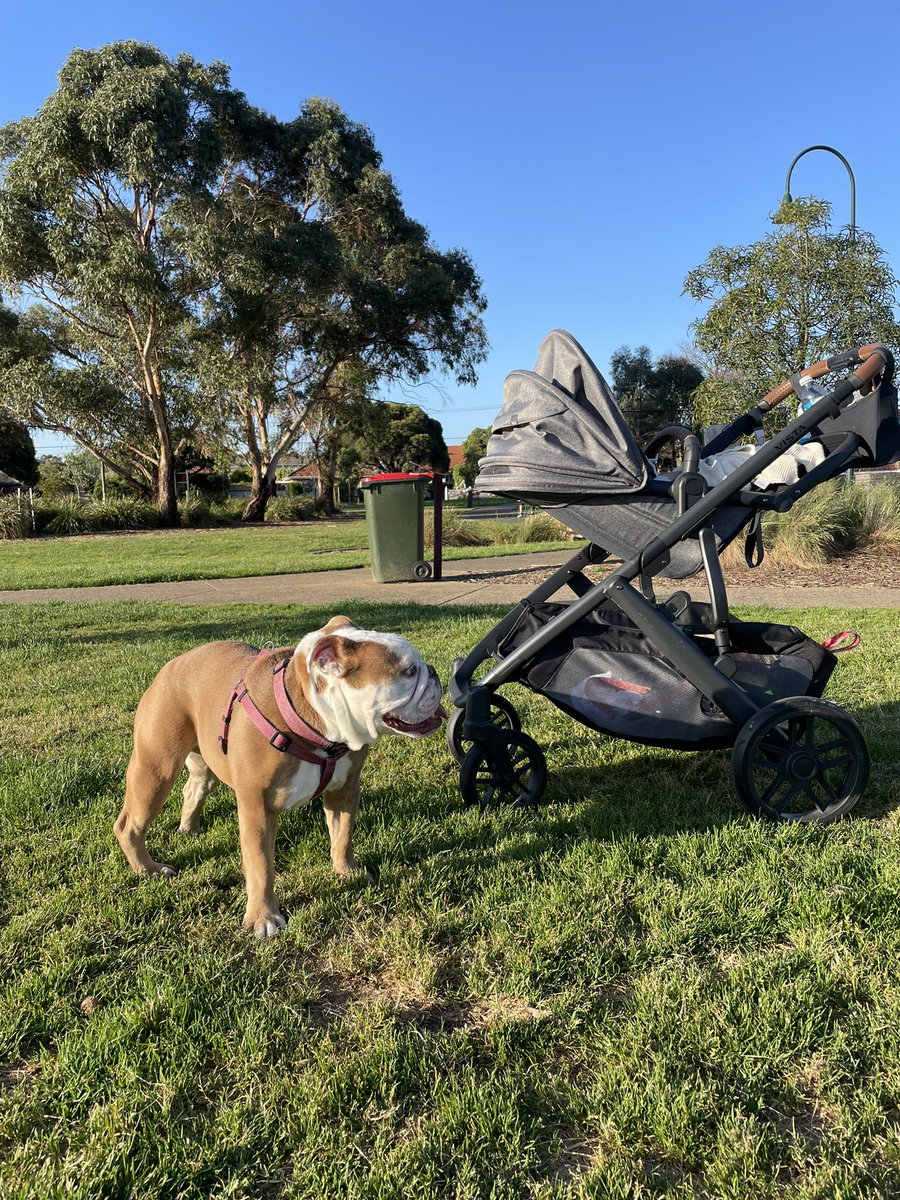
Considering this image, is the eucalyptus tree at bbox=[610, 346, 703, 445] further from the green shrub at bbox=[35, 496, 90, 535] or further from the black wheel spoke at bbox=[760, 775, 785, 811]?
Result: the black wheel spoke at bbox=[760, 775, 785, 811]

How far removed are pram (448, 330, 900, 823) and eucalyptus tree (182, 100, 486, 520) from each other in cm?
2211

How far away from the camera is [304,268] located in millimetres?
24094

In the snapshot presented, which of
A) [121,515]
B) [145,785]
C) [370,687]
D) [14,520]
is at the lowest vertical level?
[145,785]

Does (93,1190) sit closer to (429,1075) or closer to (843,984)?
(429,1075)

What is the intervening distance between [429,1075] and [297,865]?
1127 millimetres

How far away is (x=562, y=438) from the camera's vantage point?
125 inches

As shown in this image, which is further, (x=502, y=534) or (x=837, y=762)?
(x=502, y=534)

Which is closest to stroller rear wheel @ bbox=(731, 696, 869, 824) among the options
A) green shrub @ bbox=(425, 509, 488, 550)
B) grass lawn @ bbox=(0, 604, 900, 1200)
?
grass lawn @ bbox=(0, 604, 900, 1200)

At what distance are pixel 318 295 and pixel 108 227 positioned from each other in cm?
661

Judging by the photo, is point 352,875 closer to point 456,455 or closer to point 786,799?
point 786,799

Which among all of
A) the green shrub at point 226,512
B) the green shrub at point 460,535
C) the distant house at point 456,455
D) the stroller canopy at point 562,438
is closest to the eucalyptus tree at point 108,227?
the green shrub at point 226,512

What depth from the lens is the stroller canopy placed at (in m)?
3.09

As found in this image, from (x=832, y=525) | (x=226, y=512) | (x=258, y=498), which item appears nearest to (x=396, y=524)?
(x=832, y=525)

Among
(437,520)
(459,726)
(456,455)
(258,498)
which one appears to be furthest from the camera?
(456,455)
